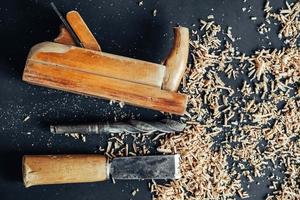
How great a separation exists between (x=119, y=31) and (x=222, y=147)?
383mm

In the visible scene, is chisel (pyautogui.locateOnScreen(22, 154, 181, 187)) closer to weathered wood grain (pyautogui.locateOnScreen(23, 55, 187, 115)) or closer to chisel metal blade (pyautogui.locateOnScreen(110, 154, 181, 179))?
chisel metal blade (pyautogui.locateOnScreen(110, 154, 181, 179))

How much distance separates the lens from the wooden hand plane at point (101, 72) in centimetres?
141

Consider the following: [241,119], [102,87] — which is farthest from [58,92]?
[241,119]

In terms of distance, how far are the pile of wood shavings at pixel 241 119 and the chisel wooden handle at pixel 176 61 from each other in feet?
0.27

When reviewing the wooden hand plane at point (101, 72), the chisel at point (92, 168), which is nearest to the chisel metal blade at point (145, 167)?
the chisel at point (92, 168)

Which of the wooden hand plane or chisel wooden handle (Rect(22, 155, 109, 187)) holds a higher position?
the wooden hand plane

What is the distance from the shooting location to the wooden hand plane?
1409 millimetres

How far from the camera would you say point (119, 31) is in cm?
153

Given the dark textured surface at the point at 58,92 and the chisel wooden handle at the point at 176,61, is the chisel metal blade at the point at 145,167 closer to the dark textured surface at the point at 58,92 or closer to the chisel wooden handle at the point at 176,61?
the dark textured surface at the point at 58,92

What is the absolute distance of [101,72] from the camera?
55.8 inches

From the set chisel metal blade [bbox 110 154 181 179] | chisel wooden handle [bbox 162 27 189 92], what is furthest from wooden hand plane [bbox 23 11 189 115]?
chisel metal blade [bbox 110 154 181 179]

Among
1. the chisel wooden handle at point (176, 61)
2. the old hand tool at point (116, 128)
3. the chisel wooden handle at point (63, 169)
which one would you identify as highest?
the chisel wooden handle at point (176, 61)

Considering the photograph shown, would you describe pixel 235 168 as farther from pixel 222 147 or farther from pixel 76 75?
pixel 76 75

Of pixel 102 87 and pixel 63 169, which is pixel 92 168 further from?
pixel 102 87
